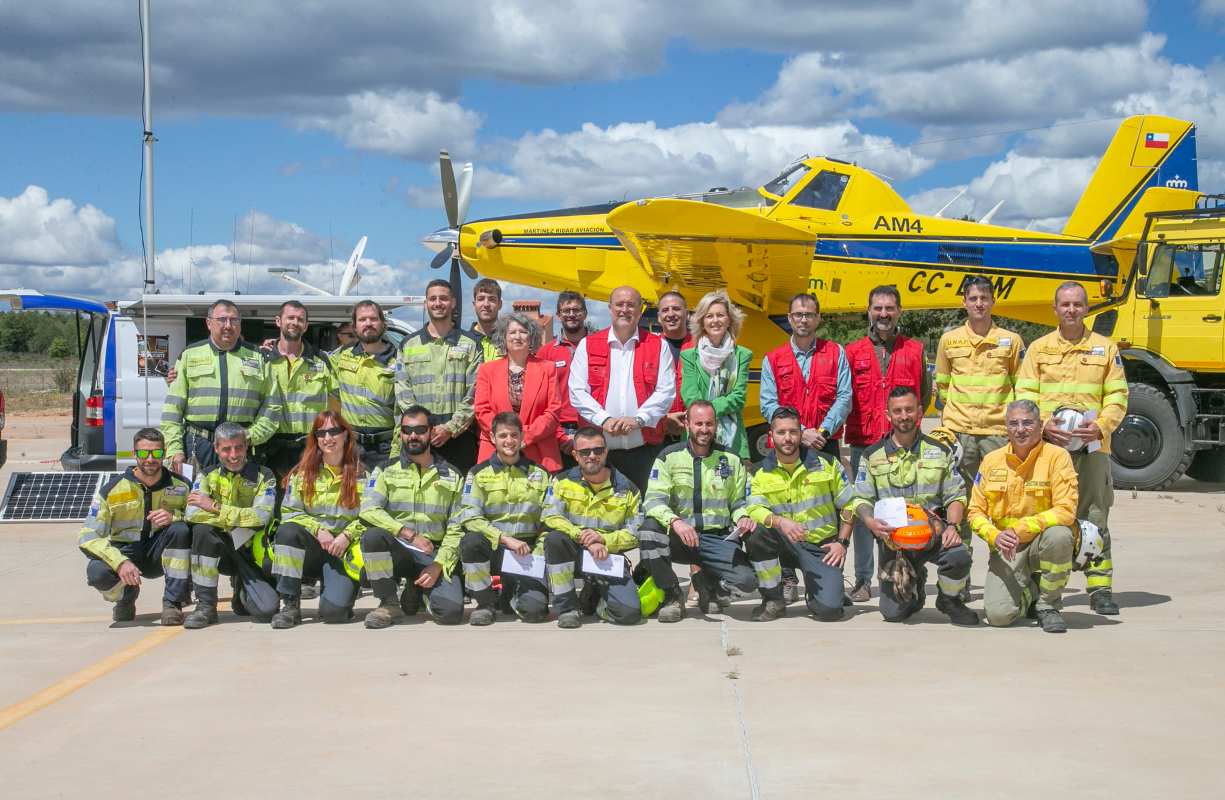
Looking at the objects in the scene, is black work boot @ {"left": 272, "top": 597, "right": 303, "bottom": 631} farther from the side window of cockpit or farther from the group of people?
the side window of cockpit

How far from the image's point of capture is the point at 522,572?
620cm

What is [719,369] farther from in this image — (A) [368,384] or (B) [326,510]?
(B) [326,510]

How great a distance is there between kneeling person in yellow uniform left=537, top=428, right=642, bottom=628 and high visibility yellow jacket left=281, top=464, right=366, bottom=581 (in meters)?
1.02

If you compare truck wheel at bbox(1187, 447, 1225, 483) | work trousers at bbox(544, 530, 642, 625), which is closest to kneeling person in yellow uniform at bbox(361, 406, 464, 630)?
work trousers at bbox(544, 530, 642, 625)

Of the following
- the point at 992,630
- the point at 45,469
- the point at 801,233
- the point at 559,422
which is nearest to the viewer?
the point at 992,630

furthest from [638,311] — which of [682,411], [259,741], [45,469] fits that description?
[45,469]

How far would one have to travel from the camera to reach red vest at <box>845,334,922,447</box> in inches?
268

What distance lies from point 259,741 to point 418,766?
66 centimetres

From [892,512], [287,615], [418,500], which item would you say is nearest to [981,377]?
[892,512]

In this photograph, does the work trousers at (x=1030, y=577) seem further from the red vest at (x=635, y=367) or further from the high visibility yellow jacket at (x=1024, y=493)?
the red vest at (x=635, y=367)

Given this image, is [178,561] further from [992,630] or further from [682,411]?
[992,630]

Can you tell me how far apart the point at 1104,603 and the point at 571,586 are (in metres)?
2.88

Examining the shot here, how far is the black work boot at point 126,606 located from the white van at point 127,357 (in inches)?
162

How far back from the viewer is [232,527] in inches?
249
